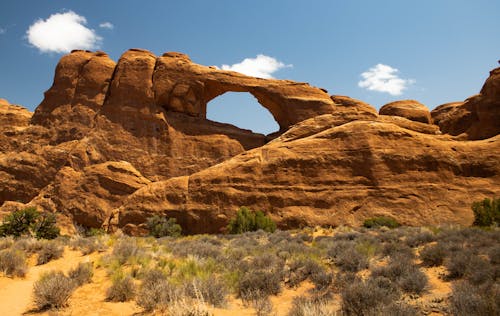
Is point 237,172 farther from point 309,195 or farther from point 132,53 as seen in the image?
point 132,53

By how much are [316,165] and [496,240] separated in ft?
50.6

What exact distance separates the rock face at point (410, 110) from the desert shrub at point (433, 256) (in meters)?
30.3

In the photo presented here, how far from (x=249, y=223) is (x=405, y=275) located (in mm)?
15161

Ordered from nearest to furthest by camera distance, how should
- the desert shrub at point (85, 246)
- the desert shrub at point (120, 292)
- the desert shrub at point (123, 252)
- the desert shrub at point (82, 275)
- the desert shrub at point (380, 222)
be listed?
1. the desert shrub at point (120, 292)
2. the desert shrub at point (82, 275)
3. the desert shrub at point (123, 252)
4. the desert shrub at point (85, 246)
5. the desert shrub at point (380, 222)

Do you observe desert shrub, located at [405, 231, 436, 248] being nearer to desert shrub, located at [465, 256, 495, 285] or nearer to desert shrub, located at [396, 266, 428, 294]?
desert shrub, located at [465, 256, 495, 285]

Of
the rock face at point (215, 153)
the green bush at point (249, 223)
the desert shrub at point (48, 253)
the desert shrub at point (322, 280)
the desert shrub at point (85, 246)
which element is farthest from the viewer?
the rock face at point (215, 153)

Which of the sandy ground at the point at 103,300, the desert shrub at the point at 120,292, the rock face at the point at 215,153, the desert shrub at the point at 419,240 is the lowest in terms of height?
the sandy ground at the point at 103,300

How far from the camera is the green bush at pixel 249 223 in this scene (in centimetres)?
2258

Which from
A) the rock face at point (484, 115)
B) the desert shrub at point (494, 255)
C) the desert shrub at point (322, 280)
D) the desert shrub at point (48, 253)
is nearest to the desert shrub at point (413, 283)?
the desert shrub at point (322, 280)

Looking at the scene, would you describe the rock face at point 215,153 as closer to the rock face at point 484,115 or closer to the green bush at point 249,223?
the rock face at point 484,115

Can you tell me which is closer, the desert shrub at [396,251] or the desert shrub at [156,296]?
the desert shrub at [156,296]

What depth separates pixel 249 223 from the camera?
22.7m

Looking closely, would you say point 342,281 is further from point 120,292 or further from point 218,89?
point 218,89

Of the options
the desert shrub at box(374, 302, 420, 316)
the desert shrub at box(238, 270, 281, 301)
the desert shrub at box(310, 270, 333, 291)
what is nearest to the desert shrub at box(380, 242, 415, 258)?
the desert shrub at box(310, 270, 333, 291)
